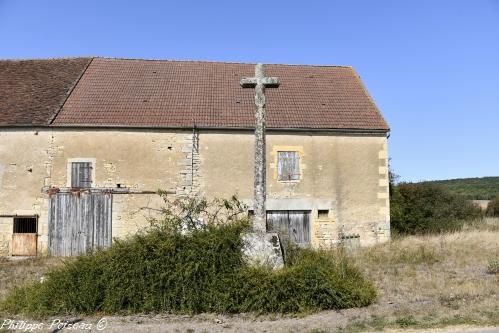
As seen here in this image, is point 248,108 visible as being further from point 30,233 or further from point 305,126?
point 30,233

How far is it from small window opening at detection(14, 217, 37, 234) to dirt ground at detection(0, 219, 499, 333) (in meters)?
2.49

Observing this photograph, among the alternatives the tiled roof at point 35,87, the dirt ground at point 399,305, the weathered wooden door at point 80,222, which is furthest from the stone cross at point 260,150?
the tiled roof at point 35,87

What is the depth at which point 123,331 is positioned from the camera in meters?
5.84

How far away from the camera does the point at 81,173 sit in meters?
14.0

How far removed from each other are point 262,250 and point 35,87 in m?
12.4

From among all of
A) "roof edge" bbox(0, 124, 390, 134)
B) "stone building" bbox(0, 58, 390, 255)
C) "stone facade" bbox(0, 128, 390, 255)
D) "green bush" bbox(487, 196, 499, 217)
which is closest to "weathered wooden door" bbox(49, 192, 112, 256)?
"stone building" bbox(0, 58, 390, 255)

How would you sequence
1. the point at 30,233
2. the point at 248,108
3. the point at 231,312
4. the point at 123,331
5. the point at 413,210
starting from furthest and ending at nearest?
the point at 413,210 → the point at 248,108 → the point at 30,233 → the point at 231,312 → the point at 123,331

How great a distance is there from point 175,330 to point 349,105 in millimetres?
11881

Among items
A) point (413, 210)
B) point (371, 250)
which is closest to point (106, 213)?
point (371, 250)

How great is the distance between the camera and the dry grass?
618 cm

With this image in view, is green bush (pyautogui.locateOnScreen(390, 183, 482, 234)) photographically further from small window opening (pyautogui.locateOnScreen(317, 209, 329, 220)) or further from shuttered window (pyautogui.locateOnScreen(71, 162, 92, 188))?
shuttered window (pyautogui.locateOnScreen(71, 162, 92, 188))

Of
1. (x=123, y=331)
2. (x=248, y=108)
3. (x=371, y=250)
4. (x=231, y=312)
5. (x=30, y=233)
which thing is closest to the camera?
(x=123, y=331)

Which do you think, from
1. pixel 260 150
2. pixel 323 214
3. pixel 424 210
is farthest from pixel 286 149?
pixel 424 210

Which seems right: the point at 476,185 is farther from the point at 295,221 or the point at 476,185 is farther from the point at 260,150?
the point at 260,150
